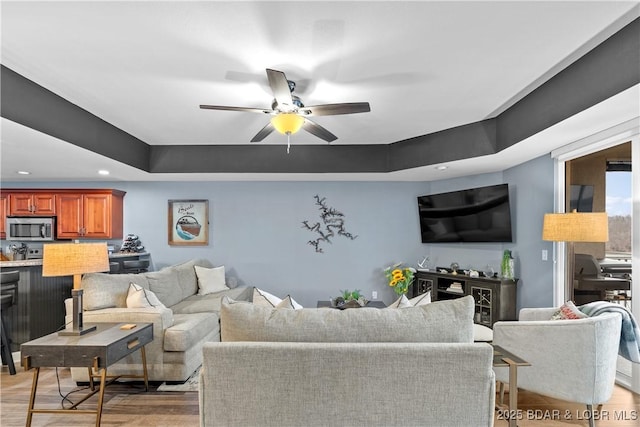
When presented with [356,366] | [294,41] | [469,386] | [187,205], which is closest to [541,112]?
[294,41]

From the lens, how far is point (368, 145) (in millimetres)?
5203

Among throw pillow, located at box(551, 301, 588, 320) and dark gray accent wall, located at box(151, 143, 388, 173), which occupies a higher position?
dark gray accent wall, located at box(151, 143, 388, 173)

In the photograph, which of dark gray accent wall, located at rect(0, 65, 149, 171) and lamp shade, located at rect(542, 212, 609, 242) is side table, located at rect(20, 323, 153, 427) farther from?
lamp shade, located at rect(542, 212, 609, 242)

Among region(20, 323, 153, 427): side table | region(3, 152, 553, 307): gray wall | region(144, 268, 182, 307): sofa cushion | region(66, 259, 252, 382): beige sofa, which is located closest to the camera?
region(20, 323, 153, 427): side table

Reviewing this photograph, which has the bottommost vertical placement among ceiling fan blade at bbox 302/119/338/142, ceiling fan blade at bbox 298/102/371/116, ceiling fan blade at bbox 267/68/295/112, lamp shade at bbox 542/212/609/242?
lamp shade at bbox 542/212/609/242

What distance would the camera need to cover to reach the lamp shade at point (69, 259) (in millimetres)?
2758

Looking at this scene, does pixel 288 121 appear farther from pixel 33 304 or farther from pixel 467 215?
pixel 33 304

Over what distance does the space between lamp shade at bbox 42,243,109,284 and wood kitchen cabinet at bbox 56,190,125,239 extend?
10.0 feet

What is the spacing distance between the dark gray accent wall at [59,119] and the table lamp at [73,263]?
1.08 m

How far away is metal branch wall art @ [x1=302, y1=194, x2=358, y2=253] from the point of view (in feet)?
19.6

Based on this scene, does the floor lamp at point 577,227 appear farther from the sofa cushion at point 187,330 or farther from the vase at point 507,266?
the sofa cushion at point 187,330

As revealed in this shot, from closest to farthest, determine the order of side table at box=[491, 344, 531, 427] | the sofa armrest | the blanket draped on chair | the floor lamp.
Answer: side table at box=[491, 344, 531, 427] < the blanket draped on chair < the floor lamp < the sofa armrest

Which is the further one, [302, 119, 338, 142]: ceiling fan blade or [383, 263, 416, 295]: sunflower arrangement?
[383, 263, 416, 295]: sunflower arrangement

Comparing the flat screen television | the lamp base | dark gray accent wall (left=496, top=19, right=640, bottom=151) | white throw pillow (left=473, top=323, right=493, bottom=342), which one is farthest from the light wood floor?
dark gray accent wall (left=496, top=19, right=640, bottom=151)
